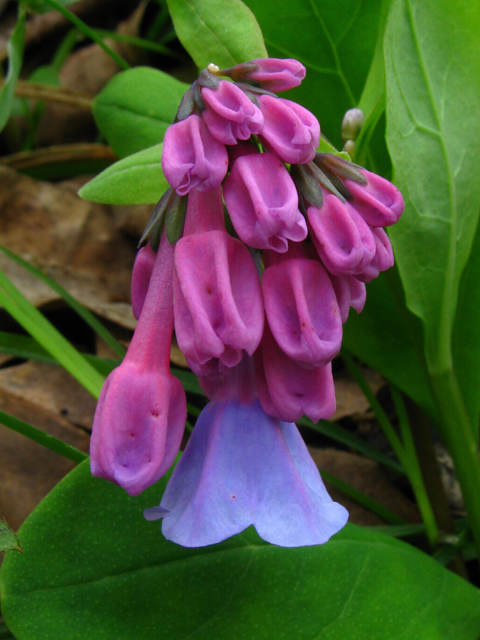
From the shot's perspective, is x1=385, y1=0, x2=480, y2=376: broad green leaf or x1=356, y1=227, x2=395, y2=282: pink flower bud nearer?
x1=356, y1=227, x2=395, y2=282: pink flower bud

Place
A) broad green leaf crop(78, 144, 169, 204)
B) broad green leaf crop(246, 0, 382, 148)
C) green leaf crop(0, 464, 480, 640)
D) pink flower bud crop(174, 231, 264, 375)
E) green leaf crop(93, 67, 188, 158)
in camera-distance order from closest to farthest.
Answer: pink flower bud crop(174, 231, 264, 375), green leaf crop(0, 464, 480, 640), broad green leaf crop(78, 144, 169, 204), broad green leaf crop(246, 0, 382, 148), green leaf crop(93, 67, 188, 158)

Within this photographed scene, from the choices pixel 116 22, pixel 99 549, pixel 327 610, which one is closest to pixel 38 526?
pixel 99 549

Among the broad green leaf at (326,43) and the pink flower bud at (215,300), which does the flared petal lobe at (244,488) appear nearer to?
the pink flower bud at (215,300)

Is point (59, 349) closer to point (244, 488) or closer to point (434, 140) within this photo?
point (244, 488)

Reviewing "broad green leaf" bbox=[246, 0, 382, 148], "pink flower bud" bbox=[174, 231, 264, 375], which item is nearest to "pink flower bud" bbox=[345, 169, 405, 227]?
"pink flower bud" bbox=[174, 231, 264, 375]

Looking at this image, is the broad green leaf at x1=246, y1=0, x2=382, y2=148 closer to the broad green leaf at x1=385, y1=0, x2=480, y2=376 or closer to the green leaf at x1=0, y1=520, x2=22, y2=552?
the broad green leaf at x1=385, y1=0, x2=480, y2=376

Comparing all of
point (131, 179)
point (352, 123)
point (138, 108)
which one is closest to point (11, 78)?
point (138, 108)

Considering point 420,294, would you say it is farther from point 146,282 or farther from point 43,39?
point 43,39
